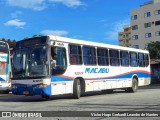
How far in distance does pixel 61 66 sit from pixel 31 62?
1.48m

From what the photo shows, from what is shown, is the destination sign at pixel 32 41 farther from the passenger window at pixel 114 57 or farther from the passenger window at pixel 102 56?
the passenger window at pixel 114 57

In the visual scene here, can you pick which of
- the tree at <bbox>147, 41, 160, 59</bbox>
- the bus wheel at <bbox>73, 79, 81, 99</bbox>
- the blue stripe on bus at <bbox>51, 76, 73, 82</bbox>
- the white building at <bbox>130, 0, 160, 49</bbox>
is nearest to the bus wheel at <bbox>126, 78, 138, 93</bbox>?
the bus wheel at <bbox>73, 79, 81, 99</bbox>

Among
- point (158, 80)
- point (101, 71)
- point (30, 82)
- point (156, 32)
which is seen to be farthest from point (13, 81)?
point (156, 32)

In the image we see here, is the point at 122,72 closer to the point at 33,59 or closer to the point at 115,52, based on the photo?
the point at 115,52

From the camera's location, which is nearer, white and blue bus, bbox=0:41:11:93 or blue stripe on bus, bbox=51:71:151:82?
blue stripe on bus, bbox=51:71:151:82

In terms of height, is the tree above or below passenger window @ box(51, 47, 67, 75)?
above

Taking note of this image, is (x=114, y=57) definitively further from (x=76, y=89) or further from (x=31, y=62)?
(x=31, y=62)

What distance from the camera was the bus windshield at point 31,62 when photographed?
674 inches

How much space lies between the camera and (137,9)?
102 meters

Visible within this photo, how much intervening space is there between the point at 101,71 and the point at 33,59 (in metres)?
5.29

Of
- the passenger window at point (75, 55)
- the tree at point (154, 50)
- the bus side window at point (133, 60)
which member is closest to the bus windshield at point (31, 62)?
the passenger window at point (75, 55)

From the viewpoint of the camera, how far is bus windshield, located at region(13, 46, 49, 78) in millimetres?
17125

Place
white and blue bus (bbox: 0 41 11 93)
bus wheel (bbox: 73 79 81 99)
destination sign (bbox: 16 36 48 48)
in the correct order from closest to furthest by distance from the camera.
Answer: destination sign (bbox: 16 36 48 48)
bus wheel (bbox: 73 79 81 99)
white and blue bus (bbox: 0 41 11 93)

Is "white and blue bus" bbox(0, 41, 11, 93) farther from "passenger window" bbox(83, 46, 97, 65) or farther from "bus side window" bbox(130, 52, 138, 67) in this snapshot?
"bus side window" bbox(130, 52, 138, 67)
